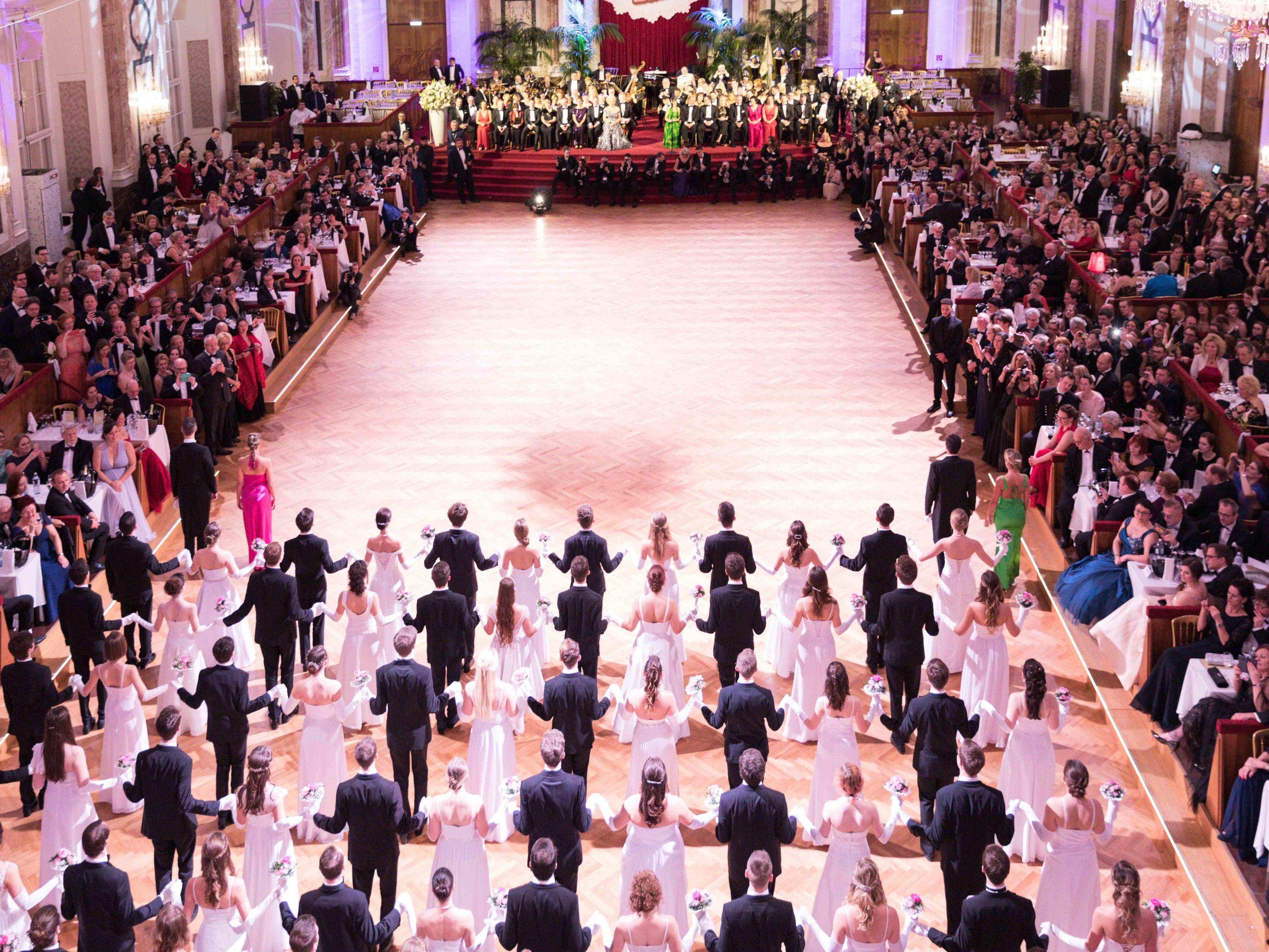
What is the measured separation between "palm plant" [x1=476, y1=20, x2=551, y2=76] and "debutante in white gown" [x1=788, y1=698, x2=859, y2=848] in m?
24.9

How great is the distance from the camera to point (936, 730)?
23.5 ft

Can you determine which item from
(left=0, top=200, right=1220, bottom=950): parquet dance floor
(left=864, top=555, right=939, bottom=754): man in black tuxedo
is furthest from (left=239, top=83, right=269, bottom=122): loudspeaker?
(left=864, top=555, right=939, bottom=754): man in black tuxedo

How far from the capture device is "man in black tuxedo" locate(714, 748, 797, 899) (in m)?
6.36

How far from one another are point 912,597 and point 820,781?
1193 millimetres

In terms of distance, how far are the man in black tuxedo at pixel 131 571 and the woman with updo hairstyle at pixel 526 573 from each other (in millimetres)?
2054

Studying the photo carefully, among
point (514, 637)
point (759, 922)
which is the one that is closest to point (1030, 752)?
point (759, 922)

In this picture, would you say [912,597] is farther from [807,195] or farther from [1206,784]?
[807,195]

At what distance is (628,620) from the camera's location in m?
8.30

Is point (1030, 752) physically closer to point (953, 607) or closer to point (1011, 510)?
point (953, 607)

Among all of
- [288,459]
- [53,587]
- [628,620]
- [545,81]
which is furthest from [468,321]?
[545,81]

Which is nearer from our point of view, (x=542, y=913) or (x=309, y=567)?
(x=542, y=913)

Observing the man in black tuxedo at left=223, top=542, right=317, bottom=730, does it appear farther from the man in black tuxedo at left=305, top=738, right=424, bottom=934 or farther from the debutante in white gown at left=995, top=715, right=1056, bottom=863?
the debutante in white gown at left=995, top=715, right=1056, bottom=863

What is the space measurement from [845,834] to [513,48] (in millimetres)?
27055

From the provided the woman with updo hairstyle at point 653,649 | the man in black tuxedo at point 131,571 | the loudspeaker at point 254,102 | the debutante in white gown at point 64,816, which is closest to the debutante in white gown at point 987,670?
the woman with updo hairstyle at point 653,649
